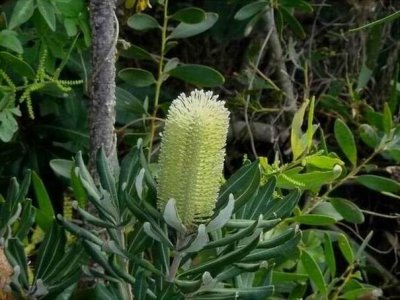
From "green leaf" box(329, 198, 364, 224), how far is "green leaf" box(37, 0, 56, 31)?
0.47 metres

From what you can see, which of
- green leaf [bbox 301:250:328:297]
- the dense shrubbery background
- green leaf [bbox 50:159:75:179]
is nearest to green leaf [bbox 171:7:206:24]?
the dense shrubbery background

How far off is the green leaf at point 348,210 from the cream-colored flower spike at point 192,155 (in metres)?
0.51

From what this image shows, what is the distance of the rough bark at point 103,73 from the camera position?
1.03 meters

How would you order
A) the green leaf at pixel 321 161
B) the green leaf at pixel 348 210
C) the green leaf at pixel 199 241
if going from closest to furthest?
the green leaf at pixel 199 241 < the green leaf at pixel 321 161 < the green leaf at pixel 348 210

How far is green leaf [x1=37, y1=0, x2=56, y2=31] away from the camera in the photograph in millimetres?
1166

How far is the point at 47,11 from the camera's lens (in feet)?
3.86

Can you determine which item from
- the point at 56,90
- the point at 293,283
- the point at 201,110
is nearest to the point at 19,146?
the point at 56,90

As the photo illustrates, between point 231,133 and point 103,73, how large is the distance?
0.69 meters

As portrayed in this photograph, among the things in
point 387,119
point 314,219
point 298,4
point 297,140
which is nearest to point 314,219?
point 314,219

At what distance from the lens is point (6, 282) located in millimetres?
907

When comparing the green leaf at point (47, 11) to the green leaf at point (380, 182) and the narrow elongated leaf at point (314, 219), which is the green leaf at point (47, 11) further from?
the green leaf at point (380, 182)

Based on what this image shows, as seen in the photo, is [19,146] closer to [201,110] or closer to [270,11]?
[270,11]

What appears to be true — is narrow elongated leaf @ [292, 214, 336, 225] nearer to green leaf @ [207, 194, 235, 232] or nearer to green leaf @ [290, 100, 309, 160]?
green leaf @ [290, 100, 309, 160]

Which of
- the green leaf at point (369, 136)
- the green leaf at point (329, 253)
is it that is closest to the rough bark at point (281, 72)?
the green leaf at point (369, 136)
